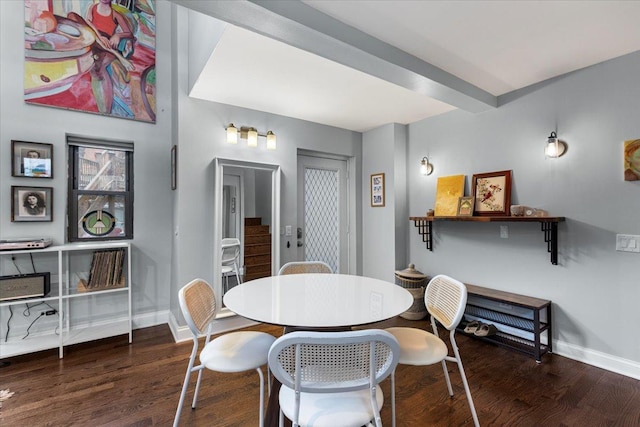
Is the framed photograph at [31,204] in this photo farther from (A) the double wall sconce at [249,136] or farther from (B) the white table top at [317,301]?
(B) the white table top at [317,301]

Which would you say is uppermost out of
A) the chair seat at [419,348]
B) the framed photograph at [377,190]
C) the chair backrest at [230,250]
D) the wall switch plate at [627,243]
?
the framed photograph at [377,190]

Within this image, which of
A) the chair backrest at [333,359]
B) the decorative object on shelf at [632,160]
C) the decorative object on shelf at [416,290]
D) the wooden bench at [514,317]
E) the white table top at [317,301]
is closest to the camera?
the chair backrest at [333,359]

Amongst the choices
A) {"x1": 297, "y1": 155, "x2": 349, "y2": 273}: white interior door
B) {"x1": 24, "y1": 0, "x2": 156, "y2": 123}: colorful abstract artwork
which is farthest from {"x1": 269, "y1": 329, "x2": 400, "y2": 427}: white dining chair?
{"x1": 24, "y1": 0, "x2": 156, "y2": 123}: colorful abstract artwork

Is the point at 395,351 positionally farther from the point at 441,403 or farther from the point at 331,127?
the point at 331,127

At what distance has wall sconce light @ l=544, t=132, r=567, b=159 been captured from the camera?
2555 millimetres

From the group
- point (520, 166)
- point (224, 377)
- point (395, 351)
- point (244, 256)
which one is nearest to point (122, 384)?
point (224, 377)

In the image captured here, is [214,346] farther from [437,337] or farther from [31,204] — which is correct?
[31,204]

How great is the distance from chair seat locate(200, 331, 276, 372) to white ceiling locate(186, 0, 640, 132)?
1.87m

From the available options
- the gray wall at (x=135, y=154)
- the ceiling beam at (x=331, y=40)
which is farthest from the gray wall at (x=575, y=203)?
the gray wall at (x=135, y=154)

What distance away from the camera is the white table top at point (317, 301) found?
1.39 metres

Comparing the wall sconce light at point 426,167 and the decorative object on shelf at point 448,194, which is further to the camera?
the wall sconce light at point 426,167

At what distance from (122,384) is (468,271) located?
3387 millimetres

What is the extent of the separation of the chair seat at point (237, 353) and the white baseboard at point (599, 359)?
2.63 metres

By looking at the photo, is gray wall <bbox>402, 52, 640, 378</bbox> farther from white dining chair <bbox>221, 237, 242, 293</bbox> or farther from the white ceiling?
white dining chair <bbox>221, 237, 242, 293</bbox>
